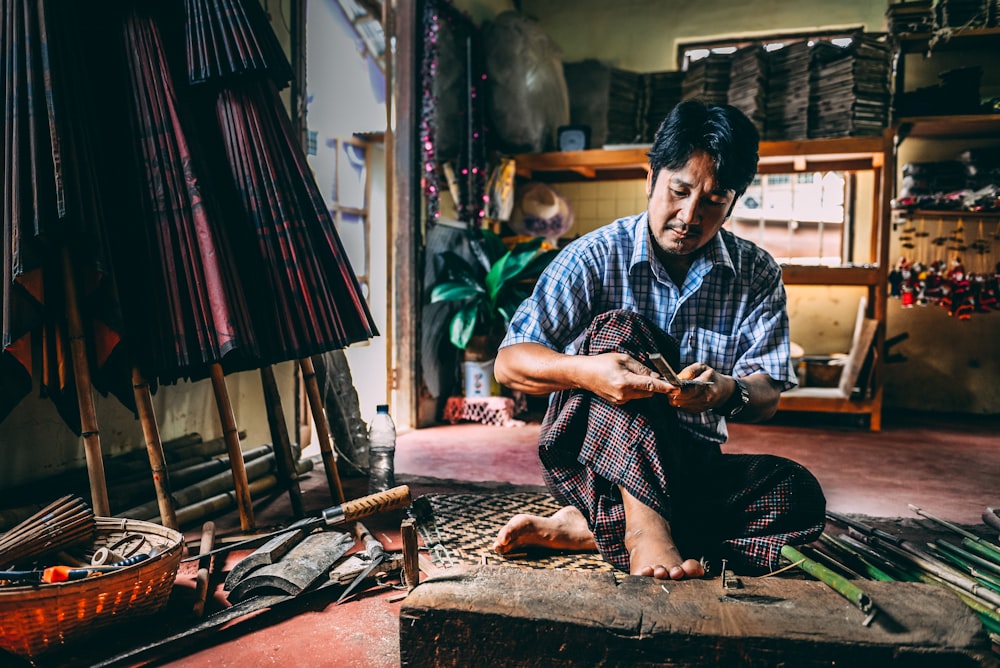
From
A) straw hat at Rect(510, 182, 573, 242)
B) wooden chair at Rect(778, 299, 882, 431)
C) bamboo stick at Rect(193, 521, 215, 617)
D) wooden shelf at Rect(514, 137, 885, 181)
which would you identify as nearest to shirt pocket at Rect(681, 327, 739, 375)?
bamboo stick at Rect(193, 521, 215, 617)

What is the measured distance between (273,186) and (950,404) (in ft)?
16.3

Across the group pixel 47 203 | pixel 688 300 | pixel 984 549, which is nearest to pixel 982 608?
pixel 984 549

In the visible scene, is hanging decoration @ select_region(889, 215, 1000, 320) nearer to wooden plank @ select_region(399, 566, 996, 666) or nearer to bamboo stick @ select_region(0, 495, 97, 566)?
wooden plank @ select_region(399, 566, 996, 666)

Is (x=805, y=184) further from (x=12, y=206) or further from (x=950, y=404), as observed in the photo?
(x=12, y=206)

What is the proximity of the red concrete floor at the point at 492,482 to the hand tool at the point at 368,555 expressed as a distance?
0.03m

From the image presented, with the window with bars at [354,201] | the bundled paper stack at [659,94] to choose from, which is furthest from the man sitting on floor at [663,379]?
the bundled paper stack at [659,94]

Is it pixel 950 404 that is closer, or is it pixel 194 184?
pixel 194 184

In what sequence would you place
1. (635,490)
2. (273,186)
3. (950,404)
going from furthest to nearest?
(950,404), (273,186), (635,490)

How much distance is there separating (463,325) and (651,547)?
2.81 m

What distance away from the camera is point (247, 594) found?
174cm

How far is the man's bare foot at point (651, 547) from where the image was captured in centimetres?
141

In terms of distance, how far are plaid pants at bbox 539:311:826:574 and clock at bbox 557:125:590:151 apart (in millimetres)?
3534

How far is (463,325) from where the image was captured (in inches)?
167

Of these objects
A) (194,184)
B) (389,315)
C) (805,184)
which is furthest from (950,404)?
(194,184)
